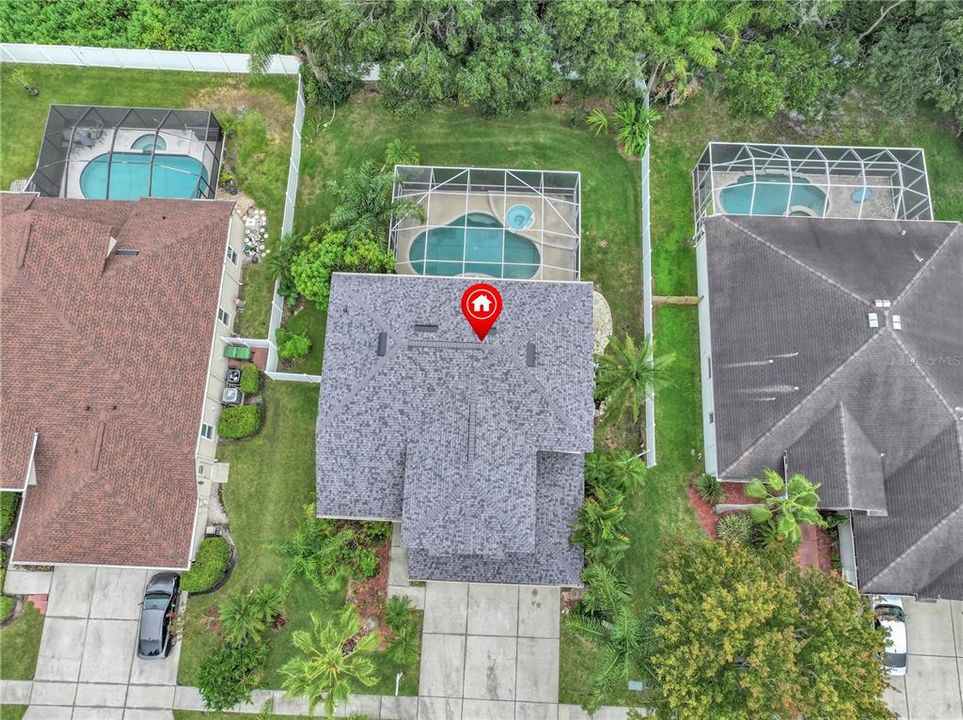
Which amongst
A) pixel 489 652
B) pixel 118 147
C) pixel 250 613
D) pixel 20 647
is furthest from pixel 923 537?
pixel 118 147

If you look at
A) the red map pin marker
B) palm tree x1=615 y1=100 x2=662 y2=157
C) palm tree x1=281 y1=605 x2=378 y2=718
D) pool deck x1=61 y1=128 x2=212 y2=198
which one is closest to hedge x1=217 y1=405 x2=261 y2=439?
palm tree x1=281 y1=605 x2=378 y2=718

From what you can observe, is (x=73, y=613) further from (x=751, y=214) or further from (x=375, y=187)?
(x=751, y=214)

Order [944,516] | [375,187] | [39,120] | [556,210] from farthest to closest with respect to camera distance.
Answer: [39,120]
[556,210]
[375,187]
[944,516]

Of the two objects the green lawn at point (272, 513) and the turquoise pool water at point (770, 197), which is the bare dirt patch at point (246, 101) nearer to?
the green lawn at point (272, 513)

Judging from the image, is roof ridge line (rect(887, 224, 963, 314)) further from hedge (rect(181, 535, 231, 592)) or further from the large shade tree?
hedge (rect(181, 535, 231, 592))

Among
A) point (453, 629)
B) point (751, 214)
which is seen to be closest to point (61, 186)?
point (453, 629)

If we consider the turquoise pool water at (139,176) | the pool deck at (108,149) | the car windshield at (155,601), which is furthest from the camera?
the pool deck at (108,149)

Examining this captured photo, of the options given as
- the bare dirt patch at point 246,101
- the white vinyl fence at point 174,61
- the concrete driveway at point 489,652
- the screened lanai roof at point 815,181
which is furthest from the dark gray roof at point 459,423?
the bare dirt patch at point 246,101
